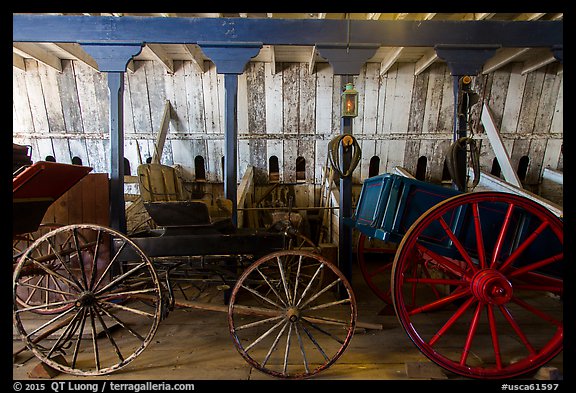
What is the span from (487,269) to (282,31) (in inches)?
123

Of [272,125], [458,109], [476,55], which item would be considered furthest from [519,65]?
[272,125]

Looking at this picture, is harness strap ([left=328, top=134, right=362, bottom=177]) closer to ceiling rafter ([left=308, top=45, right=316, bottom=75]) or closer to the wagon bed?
ceiling rafter ([left=308, top=45, right=316, bottom=75])

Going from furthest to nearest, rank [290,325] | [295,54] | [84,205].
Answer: [295,54], [84,205], [290,325]

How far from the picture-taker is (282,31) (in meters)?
3.38

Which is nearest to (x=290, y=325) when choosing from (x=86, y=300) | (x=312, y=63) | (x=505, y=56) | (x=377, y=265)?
(x=86, y=300)

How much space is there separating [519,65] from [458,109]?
2827 millimetres

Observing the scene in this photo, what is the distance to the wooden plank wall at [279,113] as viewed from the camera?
202 inches

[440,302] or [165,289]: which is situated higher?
[440,302]

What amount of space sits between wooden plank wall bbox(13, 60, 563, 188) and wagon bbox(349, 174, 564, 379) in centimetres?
294

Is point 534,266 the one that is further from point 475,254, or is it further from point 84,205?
point 84,205

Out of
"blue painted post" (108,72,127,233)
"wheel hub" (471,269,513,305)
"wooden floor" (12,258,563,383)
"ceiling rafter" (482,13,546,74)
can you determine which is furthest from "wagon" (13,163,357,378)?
"ceiling rafter" (482,13,546,74)

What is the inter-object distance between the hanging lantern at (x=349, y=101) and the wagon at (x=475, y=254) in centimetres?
102
